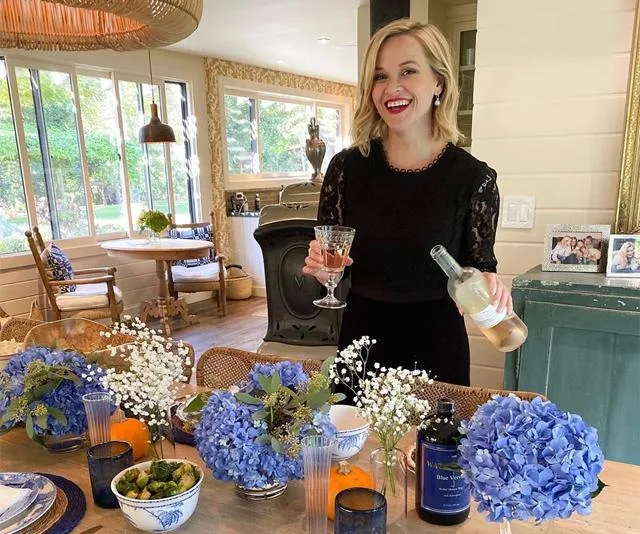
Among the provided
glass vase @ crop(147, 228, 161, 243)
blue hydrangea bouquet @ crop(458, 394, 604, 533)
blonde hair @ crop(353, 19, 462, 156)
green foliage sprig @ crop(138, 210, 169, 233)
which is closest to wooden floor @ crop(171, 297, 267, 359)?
glass vase @ crop(147, 228, 161, 243)

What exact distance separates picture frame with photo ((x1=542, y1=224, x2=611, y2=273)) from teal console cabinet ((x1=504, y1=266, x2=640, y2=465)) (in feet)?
0.29

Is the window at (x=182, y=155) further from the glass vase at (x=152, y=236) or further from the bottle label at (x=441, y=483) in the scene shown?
the bottle label at (x=441, y=483)

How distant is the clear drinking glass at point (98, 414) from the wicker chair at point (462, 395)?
2.23ft

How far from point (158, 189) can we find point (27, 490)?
15.8 feet

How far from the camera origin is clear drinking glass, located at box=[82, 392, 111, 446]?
1030 millimetres

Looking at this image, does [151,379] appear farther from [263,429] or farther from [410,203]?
[410,203]

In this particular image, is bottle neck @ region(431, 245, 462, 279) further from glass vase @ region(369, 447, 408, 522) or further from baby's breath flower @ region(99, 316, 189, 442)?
baby's breath flower @ region(99, 316, 189, 442)

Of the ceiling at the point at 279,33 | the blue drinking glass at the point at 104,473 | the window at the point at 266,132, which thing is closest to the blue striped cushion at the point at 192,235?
the window at the point at 266,132

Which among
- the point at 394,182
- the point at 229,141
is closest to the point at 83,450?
the point at 394,182

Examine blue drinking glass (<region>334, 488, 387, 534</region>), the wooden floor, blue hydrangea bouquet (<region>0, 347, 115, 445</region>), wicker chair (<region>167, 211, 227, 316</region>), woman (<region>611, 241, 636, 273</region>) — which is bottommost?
the wooden floor

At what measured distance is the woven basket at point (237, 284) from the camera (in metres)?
5.91

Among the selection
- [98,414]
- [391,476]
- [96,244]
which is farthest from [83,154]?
[391,476]

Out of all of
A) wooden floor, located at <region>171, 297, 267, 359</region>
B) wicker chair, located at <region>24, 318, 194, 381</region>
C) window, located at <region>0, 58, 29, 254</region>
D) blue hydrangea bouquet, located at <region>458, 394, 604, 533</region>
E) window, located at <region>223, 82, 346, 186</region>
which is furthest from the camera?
window, located at <region>223, 82, 346, 186</region>

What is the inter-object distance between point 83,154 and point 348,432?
4.44m
